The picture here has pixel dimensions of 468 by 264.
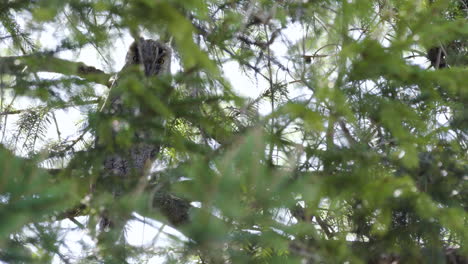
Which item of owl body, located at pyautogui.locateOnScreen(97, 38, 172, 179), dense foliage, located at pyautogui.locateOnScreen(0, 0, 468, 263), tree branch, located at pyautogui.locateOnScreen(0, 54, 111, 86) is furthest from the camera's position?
owl body, located at pyautogui.locateOnScreen(97, 38, 172, 179)

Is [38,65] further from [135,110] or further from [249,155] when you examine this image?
[249,155]

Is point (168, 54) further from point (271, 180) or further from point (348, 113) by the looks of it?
point (271, 180)

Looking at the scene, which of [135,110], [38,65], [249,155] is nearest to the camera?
[249,155]

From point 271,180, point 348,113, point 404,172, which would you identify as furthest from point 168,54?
point 271,180

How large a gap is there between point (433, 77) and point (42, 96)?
1.03m

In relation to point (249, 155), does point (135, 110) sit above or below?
above

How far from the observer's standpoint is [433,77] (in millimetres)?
1412

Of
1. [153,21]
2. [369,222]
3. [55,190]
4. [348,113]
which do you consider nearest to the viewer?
[55,190]

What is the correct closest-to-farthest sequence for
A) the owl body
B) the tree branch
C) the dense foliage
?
the dense foliage < the tree branch < the owl body

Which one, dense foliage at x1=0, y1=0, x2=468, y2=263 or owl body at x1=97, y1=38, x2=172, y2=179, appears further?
owl body at x1=97, y1=38, x2=172, y2=179

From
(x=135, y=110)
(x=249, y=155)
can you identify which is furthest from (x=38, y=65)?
(x=249, y=155)

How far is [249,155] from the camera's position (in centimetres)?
108

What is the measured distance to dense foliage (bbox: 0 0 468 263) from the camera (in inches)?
43.1

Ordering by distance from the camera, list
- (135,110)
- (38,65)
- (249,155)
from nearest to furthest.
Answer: (249,155), (38,65), (135,110)
